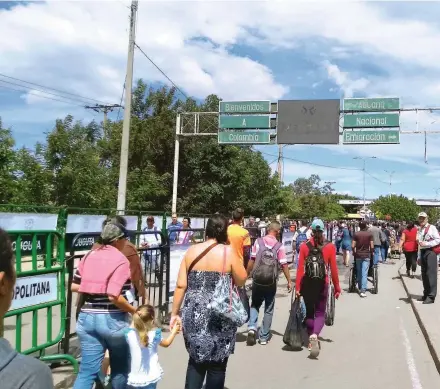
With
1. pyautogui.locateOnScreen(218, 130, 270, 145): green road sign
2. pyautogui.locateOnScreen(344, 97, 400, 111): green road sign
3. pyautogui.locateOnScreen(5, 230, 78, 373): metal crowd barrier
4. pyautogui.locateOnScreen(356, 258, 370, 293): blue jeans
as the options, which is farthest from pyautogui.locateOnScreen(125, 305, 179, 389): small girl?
pyautogui.locateOnScreen(344, 97, 400, 111): green road sign

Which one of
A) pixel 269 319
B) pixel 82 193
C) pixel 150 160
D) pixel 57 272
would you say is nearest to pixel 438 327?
pixel 269 319

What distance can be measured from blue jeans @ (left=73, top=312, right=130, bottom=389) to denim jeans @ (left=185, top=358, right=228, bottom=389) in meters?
0.51

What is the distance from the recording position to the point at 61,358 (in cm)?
497

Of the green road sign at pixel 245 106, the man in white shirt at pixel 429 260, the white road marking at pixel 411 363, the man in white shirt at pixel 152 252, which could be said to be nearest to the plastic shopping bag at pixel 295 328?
the white road marking at pixel 411 363

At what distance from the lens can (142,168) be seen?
93.9 ft

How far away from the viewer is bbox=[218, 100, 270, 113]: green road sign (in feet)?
71.8

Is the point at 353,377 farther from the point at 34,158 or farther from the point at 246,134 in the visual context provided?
the point at 246,134

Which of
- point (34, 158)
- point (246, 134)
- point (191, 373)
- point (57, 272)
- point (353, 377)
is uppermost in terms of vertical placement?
point (246, 134)

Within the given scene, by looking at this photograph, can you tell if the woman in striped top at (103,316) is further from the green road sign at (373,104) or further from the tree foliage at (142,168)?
the green road sign at (373,104)

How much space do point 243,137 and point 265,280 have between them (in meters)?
16.1

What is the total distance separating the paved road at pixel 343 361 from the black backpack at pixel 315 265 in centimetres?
106

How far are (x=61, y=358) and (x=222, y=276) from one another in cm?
234

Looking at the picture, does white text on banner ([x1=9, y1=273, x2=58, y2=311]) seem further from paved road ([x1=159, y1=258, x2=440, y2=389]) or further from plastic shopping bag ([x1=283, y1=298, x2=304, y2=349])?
plastic shopping bag ([x1=283, y1=298, x2=304, y2=349])

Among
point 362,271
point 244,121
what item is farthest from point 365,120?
point 362,271
